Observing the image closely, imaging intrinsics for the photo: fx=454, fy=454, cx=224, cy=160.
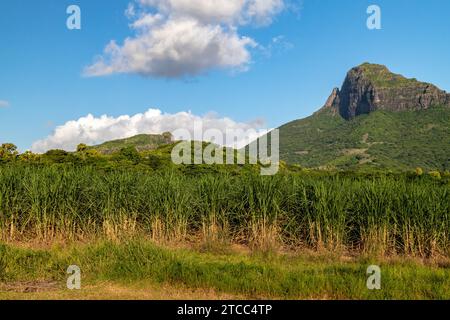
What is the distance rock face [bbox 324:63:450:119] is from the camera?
134 meters

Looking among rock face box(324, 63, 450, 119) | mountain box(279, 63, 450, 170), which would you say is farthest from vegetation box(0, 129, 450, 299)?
rock face box(324, 63, 450, 119)

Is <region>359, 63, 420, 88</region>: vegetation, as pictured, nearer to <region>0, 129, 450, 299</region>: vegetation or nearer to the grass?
<region>0, 129, 450, 299</region>: vegetation

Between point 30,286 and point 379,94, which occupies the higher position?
point 379,94

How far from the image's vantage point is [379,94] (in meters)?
145

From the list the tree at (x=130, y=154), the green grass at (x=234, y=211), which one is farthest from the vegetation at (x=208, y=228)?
the tree at (x=130, y=154)

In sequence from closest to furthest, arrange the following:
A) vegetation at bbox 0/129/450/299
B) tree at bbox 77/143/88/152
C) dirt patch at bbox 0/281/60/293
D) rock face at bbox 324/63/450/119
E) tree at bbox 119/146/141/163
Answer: dirt patch at bbox 0/281/60/293 → vegetation at bbox 0/129/450/299 → tree at bbox 119/146/141/163 → tree at bbox 77/143/88/152 → rock face at bbox 324/63/450/119

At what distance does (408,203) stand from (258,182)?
331 cm

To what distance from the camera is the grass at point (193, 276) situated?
6.65m

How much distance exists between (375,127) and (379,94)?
25496 mm

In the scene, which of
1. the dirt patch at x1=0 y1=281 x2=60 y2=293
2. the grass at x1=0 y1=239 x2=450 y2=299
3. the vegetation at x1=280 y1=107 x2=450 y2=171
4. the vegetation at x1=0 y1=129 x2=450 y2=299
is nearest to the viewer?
the grass at x1=0 y1=239 x2=450 y2=299

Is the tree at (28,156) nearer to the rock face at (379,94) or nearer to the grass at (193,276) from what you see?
the grass at (193,276)

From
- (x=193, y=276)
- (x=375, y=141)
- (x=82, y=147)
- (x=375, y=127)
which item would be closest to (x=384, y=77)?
(x=375, y=127)

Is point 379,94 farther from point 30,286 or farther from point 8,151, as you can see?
point 30,286
